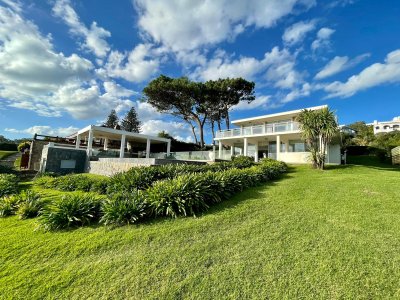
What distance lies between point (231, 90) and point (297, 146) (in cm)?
1165

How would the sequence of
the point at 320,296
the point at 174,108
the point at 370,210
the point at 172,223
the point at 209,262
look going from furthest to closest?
the point at 174,108 → the point at 370,210 → the point at 172,223 → the point at 209,262 → the point at 320,296

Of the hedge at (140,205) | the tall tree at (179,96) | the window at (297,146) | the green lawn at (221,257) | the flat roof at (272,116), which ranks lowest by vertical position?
the green lawn at (221,257)

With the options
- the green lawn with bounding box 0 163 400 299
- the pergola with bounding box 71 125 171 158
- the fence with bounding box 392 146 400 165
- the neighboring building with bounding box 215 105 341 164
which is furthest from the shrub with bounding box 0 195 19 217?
the fence with bounding box 392 146 400 165

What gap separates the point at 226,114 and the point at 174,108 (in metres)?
7.47

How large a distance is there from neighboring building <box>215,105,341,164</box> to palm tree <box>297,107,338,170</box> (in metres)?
1.92

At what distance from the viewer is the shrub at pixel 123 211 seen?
17.6 feet

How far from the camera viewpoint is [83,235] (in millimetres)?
4910

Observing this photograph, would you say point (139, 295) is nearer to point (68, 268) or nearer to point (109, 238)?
point (68, 268)

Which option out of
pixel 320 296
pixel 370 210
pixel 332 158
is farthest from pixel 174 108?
pixel 320 296

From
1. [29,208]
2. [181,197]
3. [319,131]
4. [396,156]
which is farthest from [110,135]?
[396,156]

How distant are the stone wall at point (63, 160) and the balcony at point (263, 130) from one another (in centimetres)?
1442

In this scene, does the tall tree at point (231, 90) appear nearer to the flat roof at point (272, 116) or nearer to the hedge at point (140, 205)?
the flat roof at point (272, 116)

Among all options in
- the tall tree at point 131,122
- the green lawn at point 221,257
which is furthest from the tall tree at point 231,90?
the tall tree at point 131,122

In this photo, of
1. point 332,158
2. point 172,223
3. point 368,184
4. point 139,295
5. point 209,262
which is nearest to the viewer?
point 139,295
